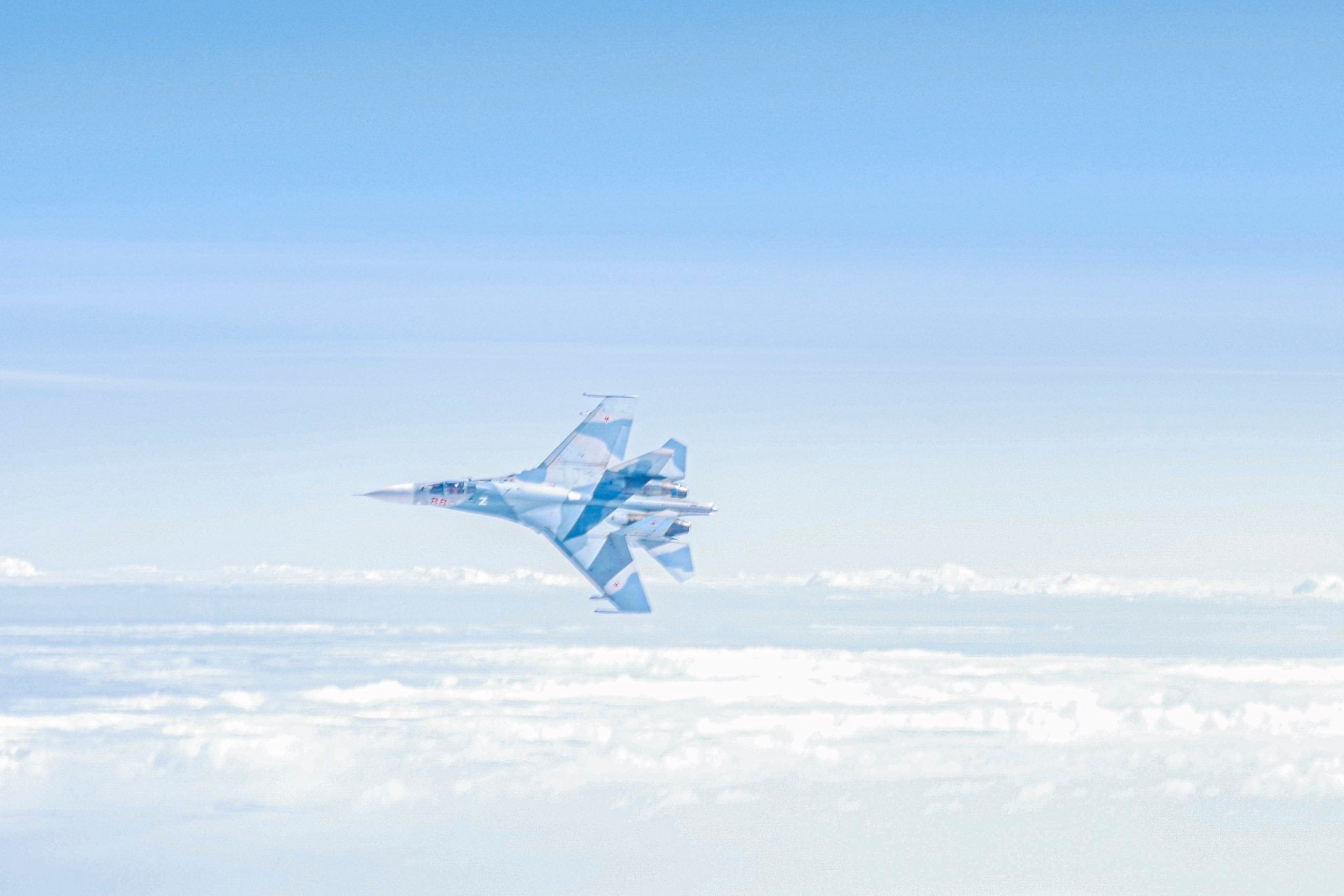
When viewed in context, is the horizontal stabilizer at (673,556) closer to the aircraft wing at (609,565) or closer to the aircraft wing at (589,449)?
the aircraft wing at (609,565)

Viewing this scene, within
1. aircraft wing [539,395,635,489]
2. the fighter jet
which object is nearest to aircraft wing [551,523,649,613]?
the fighter jet

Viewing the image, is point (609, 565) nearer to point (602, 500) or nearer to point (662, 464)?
point (602, 500)

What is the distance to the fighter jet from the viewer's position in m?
107

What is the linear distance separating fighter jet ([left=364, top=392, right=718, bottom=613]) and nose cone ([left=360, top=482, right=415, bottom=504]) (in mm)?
50

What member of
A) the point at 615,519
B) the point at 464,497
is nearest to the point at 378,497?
the point at 464,497

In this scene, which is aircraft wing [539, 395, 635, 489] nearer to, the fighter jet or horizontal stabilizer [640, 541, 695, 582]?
the fighter jet

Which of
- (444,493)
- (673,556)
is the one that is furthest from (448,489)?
(673,556)

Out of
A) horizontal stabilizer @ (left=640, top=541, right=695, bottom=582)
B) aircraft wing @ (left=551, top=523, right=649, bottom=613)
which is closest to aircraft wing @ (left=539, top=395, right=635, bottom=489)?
aircraft wing @ (left=551, top=523, right=649, bottom=613)

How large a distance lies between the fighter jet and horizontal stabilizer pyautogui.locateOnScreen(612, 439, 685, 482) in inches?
2.0

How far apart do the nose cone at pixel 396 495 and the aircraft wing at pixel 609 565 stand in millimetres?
11872

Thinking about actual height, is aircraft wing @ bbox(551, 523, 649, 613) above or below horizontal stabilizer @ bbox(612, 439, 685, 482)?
below

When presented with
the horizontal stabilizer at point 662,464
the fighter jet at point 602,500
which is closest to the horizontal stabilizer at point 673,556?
the fighter jet at point 602,500

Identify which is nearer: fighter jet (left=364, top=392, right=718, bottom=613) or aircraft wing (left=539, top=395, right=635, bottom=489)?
fighter jet (left=364, top=392, right=718, bottom=613)

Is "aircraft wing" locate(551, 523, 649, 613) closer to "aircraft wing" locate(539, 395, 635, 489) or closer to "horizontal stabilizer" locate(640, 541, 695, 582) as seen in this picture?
"horizontal stabilizer" locate(640, 541, 695, 582)
